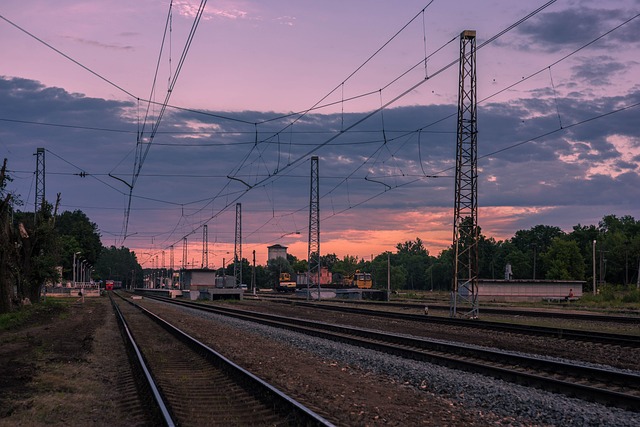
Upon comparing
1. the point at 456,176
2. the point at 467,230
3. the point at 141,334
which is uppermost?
the point at 456,176

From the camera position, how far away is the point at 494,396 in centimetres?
1390

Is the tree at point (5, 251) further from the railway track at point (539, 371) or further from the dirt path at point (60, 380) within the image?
the railway track at point (539, 371)

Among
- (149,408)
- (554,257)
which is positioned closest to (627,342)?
(149,408)

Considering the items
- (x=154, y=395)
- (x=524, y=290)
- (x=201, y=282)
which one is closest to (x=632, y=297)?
(x=524, y=290)

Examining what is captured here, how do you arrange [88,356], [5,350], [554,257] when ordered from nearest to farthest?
[88,356] < [5,350] < [554,257]

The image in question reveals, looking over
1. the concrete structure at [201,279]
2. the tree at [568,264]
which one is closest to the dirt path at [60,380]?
the concrete structure at [201,279]

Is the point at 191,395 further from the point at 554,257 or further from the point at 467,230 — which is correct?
the point at 554,257

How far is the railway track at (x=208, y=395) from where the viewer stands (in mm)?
11484

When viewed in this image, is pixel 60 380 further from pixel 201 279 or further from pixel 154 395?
pixel 201 279

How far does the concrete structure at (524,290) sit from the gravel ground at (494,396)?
196 ft

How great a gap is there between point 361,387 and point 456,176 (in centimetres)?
2393

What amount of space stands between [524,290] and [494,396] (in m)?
70.3

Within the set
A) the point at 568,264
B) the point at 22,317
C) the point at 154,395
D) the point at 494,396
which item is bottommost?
the point at 22,317

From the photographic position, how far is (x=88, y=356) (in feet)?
73.7
